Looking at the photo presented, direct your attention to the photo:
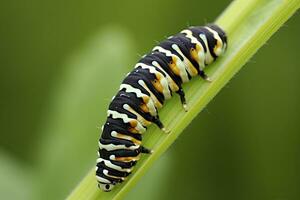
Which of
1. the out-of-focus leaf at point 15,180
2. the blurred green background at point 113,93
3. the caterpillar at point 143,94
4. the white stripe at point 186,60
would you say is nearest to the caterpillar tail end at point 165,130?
the caterpillar at point 143,94

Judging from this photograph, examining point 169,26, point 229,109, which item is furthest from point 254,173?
point 169,26

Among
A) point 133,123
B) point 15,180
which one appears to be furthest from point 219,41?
point 15,180

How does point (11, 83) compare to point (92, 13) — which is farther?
point (92, 13)

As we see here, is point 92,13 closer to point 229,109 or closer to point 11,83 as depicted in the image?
point 11,83

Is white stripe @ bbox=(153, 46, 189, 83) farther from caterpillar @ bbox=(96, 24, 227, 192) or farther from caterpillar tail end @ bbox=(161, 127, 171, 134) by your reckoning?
caterpillar tail end @ bbox=(161, 127, 171, 134)

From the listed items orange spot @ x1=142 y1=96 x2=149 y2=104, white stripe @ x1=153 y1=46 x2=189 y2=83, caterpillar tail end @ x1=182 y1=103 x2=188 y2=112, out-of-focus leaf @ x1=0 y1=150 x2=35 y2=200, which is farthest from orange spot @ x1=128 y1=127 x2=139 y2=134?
out-of-focus leaf @ x1=0 y1=150 x2=35 y2=200

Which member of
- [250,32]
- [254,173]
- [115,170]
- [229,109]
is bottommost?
[254,173]
